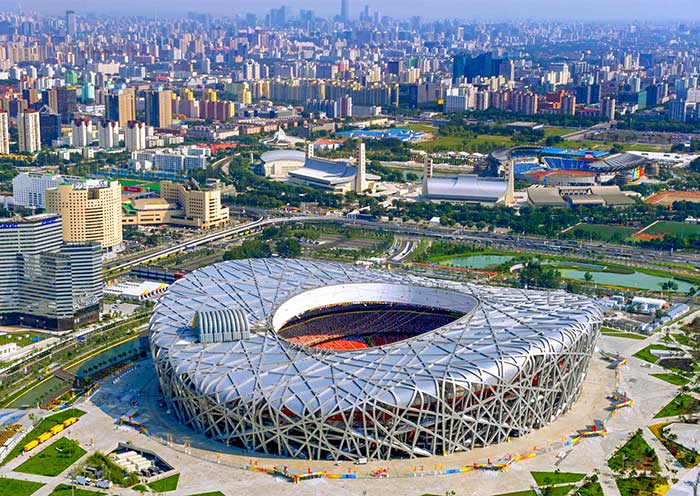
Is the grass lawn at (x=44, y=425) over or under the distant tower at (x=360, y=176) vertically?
under

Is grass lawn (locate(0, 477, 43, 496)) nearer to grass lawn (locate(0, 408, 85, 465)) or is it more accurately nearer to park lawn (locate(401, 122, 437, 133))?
grass lawn (locate(0, 408, 85, 465))

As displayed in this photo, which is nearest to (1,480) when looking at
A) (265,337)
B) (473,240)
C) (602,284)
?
(265,337)

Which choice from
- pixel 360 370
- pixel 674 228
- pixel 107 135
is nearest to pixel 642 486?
pixel 360 370

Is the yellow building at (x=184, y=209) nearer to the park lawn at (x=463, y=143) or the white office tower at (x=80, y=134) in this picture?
the white office tower at (x=80, y=134)

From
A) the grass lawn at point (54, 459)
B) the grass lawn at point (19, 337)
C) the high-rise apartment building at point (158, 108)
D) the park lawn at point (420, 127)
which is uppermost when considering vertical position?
the high-rise apartment building at point (158, 108)

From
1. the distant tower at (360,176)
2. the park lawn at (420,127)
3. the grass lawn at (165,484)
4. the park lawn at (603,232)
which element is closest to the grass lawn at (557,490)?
the grass lawn at (165,484)

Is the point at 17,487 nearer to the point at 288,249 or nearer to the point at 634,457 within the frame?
the point at 634,457
